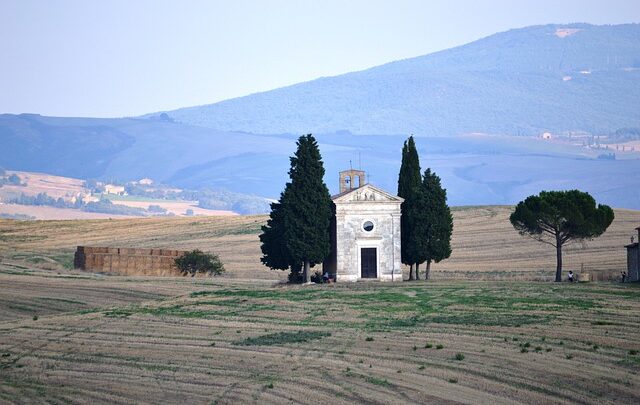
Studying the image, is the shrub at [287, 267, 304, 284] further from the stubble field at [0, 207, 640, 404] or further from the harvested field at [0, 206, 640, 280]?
the harvested field at [0, 206, 640, 280]

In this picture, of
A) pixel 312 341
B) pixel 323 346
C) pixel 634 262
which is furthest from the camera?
pixel 634 262

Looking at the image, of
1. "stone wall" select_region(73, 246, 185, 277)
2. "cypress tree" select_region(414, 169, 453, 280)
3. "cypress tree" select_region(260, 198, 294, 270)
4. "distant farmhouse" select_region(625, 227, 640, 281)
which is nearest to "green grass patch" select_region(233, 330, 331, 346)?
"cypress tree" select_region(260, 198, 294, 270)

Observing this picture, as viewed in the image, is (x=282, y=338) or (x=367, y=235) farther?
(x=367, y=235)

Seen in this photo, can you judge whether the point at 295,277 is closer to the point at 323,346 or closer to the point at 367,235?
the point at 367,235

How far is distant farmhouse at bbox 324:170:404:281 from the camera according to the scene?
78500mm

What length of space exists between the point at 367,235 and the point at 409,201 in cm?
381

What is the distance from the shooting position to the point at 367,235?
78.6 metres

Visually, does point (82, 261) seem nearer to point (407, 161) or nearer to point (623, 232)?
point (407, 161)

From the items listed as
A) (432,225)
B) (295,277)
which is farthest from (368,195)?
(295,277)

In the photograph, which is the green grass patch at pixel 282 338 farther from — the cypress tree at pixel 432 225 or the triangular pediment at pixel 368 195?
the cypress tree at pixel 432 225

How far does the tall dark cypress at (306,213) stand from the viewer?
252 ft

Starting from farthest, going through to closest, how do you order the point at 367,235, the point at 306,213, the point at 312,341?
the point at 367,235 → the point at 306,213 → the point at 312,341

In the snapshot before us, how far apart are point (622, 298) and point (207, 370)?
1001 inches

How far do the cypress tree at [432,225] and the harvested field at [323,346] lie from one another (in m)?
12.6
